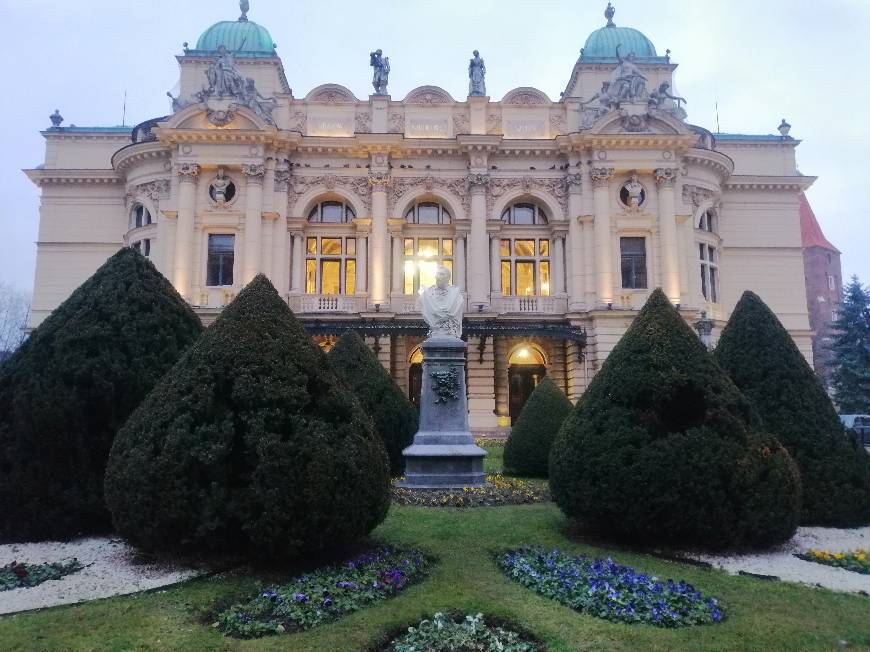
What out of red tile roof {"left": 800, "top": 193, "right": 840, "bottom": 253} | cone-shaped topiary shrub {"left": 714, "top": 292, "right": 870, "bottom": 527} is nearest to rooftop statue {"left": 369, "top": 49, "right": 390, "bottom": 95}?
cone-shaped topiary shrub {"left": 714, "top": 292, "right": 870, "bottom": 527}

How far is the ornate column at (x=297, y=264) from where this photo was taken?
106ft

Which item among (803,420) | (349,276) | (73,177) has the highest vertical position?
(73,177)

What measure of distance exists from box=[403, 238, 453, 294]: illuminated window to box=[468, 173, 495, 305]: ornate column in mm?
1653

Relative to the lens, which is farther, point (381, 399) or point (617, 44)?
point (617, 44)

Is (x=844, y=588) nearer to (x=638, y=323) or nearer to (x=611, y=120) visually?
(x=638, y=323)

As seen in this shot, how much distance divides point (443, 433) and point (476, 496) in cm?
198

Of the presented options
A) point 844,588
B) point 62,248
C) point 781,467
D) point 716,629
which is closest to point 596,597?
point 716,629

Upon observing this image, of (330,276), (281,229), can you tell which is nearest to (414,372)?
(330,276)

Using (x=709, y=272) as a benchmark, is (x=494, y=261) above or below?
above

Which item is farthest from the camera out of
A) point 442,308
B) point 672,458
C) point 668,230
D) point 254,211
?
point 668,230

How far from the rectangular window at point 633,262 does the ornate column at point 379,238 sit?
11.6 m

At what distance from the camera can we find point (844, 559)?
775 centimetres

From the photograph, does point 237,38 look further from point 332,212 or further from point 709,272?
point 709,272

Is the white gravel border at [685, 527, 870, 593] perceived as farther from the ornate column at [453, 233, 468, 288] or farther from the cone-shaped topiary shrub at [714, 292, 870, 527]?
the ornate column at [453, 233, 468, 288]
